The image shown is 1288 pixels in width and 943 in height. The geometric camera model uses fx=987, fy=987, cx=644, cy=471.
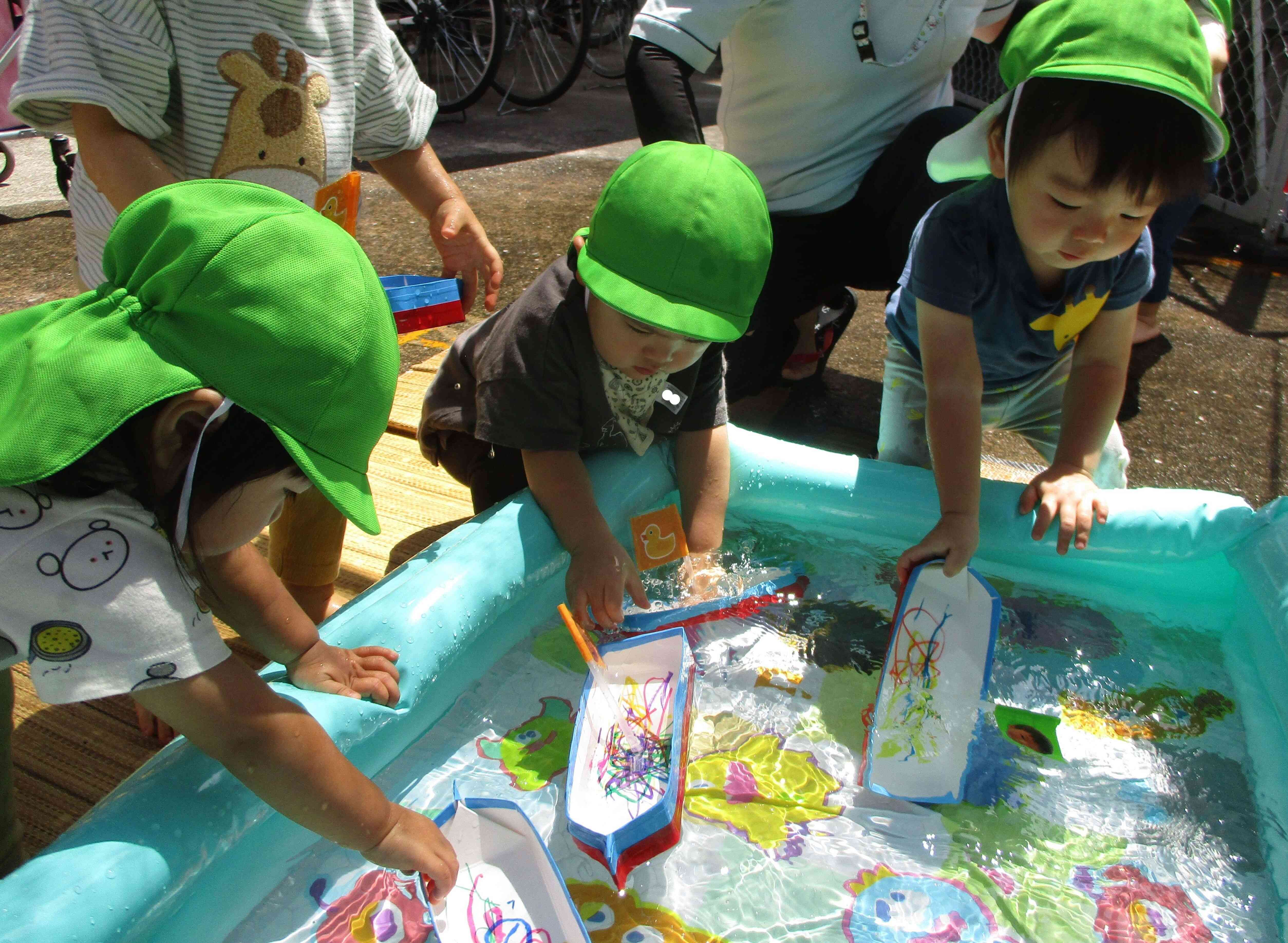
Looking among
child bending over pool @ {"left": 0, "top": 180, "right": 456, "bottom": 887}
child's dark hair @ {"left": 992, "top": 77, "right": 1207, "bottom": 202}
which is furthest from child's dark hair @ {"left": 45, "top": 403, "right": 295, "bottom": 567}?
child's dark hair @ {"left": 992, "top": 77, "right": 1207, "bottom": 202}

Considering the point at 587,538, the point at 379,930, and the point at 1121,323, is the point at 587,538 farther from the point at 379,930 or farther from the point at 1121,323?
the point at 1121,323

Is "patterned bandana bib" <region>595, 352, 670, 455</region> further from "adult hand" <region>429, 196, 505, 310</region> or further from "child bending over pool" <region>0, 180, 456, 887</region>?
"child bending over pool" <region>0, 180, 456, 887</region>

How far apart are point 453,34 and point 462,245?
3.94 metres

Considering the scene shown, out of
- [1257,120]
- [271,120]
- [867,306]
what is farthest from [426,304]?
[1257,120]

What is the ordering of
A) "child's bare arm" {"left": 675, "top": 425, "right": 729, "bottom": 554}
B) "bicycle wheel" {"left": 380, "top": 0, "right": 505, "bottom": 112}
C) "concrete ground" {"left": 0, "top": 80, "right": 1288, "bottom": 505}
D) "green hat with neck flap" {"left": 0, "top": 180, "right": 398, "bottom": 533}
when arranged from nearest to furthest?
"green hat with neck flap" {"left": 0, "top": 180, "right": 398, "bottom": 533}
"child's bare arm" {"left": 675, "top": 425, "right": 729, "bottom": 554}
"concrete ground" {"left": 0, "top": 80, "right": 1288, "bottom": 505}
"bicycle wheel" {"left": 380, "top": 0, "right": 505, "bottom": 112}

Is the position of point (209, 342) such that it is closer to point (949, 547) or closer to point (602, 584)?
point (602, 584)

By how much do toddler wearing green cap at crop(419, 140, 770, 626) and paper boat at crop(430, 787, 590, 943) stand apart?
405 millimetres

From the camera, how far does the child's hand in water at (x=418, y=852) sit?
0.97 meters

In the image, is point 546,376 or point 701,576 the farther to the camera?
point 701,576

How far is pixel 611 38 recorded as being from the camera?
6660 mm

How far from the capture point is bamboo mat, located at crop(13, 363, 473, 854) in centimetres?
128

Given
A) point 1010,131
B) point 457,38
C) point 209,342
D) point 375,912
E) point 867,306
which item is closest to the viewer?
point 209,342

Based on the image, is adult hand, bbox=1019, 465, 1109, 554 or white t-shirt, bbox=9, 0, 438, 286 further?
adult hand, bbox=1019, 465, 1109, 554

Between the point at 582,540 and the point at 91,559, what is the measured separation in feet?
2.60
